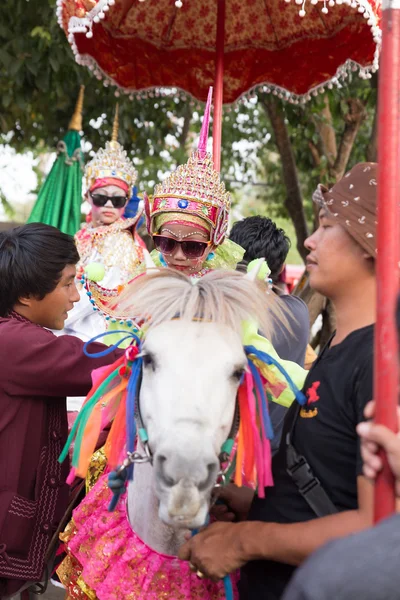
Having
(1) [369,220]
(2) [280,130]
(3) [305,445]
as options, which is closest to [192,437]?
(3) [305,445]

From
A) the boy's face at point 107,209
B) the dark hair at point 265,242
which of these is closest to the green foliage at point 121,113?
the boy's face at point 107,209

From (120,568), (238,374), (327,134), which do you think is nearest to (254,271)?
(238,374)

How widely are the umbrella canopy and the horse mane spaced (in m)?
2.57

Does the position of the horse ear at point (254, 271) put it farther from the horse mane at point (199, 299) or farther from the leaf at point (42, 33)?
the leaf at point (42, 33)

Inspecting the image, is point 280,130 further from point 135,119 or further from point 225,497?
point 225,497

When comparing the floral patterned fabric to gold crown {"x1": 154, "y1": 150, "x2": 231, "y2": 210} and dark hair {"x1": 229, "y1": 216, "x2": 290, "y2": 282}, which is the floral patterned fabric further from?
dark hair {"x1": 229, "y1": 216, "x2": 290, "y2": 282}

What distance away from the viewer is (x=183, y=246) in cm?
309

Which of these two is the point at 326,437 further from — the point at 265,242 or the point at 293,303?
the point at 265,242

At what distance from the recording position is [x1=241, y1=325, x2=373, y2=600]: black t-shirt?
1707 mm

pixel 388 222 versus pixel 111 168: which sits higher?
pixel 111 168

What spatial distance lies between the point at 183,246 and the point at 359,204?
1.35 metres

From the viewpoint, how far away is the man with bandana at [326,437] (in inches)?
66.6

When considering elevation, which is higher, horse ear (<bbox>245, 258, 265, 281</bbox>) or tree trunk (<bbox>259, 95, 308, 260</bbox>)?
tree trunk (<bbox>259, 95, 308, 260</bbox>)

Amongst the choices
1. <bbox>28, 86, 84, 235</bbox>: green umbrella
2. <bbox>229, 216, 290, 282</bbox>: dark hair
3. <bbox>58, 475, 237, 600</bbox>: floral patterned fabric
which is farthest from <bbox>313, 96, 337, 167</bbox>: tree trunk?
<bbox>58, 475, 237, 600</bbox>: floral patterned fabric
